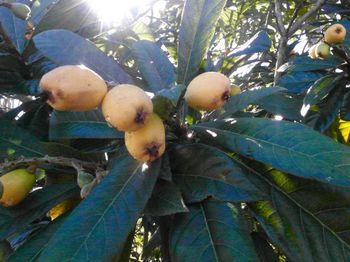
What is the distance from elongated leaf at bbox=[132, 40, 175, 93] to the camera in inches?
41.9

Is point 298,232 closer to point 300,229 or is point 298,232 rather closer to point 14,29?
point 300,229

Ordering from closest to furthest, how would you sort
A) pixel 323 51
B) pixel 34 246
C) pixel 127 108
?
pixel 127 108 → pixel 34 246 → pixel 323 51

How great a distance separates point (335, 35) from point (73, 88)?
4.31 ft

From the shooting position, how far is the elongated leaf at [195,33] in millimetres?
1029

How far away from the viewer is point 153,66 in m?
1.10

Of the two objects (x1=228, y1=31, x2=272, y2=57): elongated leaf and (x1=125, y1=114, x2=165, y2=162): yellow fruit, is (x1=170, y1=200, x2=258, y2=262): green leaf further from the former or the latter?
(x1=228, y1=31, x2=272, y2=57): elongated leaf

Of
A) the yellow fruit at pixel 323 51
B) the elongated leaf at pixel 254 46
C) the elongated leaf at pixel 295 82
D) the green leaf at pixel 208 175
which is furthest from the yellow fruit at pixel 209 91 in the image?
the yellow fruit at pixel 323 51

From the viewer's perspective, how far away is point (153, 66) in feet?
3.60

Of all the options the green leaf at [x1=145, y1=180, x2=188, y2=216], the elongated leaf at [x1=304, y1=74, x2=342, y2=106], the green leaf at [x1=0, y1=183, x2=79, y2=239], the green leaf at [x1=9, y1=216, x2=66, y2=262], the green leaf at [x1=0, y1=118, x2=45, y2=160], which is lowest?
the green leaf at [x1=9, y1=216, x2=66, y2=262]

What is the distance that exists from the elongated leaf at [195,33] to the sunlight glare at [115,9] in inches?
14.8

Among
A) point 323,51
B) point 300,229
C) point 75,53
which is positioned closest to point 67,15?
point 75,53

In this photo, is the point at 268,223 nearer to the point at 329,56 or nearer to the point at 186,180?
the point at 186,180

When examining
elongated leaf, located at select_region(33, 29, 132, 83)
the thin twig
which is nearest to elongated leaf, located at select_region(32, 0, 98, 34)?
elongated leaf, located at select_region(33, 29, 132, 83)

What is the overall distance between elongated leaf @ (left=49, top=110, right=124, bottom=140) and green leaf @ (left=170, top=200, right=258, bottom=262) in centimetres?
24
